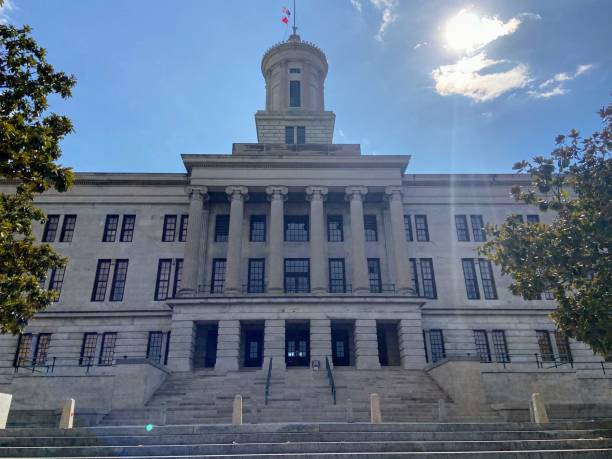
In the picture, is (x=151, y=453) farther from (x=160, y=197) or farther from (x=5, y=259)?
(x=160, y=197)

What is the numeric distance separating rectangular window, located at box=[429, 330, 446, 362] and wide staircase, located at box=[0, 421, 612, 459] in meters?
17.4

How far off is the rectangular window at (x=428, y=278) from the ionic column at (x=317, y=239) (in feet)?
27.0

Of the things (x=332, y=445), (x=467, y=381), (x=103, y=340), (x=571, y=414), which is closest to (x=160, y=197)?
(x=103, y=340)

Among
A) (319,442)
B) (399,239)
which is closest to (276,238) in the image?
(399,239)

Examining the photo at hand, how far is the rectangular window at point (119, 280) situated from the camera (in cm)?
3234

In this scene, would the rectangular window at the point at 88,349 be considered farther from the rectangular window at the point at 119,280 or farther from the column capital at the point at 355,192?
the column capital at the point at 355,192

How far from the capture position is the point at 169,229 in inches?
1371

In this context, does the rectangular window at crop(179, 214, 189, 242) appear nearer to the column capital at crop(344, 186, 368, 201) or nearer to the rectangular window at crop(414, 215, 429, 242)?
the column capital at crop(344, 186, 368, 201)

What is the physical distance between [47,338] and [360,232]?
23789mm

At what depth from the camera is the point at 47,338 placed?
30.8 metres

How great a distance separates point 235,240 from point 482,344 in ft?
64.5

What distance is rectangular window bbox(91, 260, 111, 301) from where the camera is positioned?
32.3 meters

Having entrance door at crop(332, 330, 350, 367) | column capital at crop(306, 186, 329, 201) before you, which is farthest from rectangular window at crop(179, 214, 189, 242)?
entrance door at crop(332, 330, 350, 367)

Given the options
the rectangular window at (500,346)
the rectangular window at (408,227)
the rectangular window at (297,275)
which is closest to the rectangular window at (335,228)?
the rectangular window at (297,275)
